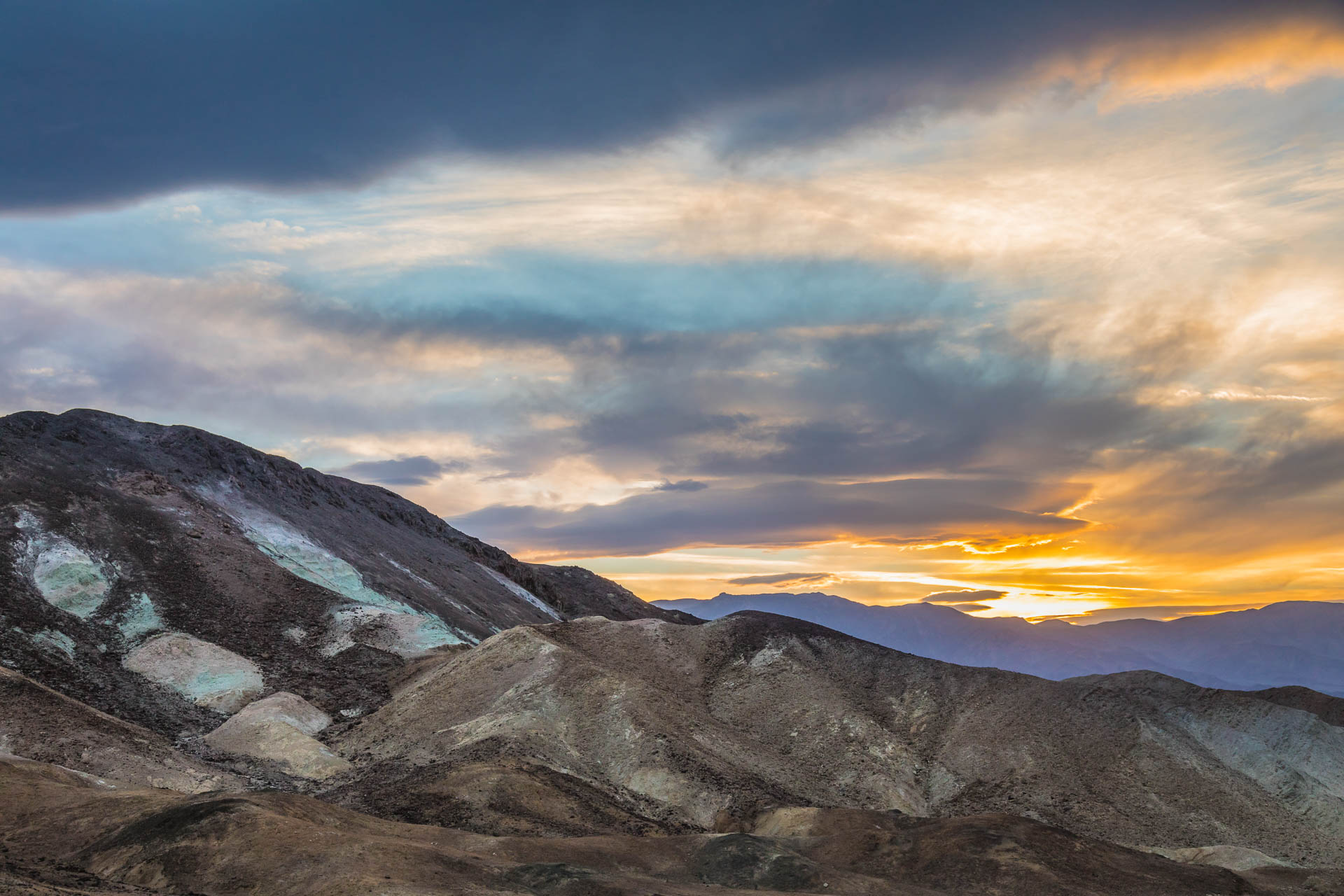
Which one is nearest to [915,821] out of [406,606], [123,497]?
[406,606]

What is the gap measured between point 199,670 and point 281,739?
14.7 m

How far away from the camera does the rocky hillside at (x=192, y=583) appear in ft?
183

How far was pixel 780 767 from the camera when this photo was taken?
161 ft

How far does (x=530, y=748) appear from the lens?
43.3 meters

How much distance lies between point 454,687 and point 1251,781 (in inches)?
1747

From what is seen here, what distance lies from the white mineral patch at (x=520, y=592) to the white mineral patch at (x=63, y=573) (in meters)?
58.2

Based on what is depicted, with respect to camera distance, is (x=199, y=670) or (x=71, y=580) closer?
(x=199, y=670)

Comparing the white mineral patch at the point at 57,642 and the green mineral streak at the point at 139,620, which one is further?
the green mineral streak at the point at 139,620

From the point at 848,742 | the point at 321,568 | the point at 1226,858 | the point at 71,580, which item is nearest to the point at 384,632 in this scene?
the point at 321,568

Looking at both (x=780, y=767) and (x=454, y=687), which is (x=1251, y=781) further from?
(x=454, y=687)

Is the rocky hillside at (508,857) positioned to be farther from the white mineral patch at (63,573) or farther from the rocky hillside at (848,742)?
the white mineral patch at (63,573)

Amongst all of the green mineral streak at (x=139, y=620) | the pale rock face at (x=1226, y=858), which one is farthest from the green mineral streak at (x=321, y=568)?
the pale rock face at (x=1226, y=858)

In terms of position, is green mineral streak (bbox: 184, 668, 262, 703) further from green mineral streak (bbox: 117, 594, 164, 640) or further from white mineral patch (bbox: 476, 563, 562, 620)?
white mineral patch (bbox: 476, 563, 562, 620)

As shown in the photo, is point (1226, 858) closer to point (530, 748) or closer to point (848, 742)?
point (848, 742)
